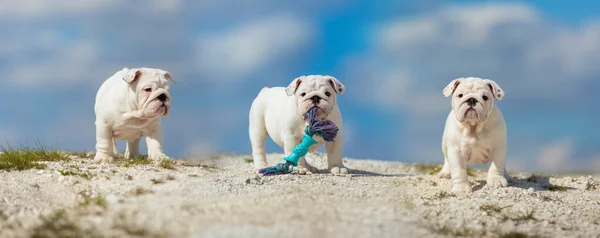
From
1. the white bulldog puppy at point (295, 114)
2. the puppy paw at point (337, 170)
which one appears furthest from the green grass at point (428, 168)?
the white bulldog puppy at point (295, 114)

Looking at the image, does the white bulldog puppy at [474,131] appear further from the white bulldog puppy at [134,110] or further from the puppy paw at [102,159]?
the puppy paw at [102,159]

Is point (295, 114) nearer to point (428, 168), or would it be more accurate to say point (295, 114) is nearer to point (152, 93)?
point (152, 93)

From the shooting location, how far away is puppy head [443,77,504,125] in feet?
36.6

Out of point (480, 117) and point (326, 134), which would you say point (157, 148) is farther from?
point (480, 117)

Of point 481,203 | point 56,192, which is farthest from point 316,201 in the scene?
point 56,192

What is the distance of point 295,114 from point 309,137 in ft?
1.54

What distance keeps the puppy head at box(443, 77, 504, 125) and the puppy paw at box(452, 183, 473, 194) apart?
96 centimetres

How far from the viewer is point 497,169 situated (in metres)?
Result: 12.0

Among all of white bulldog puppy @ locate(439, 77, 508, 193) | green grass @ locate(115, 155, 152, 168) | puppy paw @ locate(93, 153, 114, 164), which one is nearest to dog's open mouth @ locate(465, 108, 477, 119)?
white bulldog puppy @ locate(439, 77, 508, 193)

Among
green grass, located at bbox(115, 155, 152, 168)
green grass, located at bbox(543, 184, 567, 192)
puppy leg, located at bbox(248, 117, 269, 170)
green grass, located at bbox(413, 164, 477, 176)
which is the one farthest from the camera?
green grass, located at bbox(413, 164, 477, 176)

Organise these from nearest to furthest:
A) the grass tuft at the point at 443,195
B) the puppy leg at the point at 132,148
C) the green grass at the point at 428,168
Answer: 1. the grass tuft at the point at 443,195
2. the puppy leg at the point at 132,148
3. the green grass at the point at 428,168

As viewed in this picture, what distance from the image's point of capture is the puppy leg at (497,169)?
469 inches

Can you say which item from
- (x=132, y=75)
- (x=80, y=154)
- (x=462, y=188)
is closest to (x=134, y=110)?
(x=132, y=75)

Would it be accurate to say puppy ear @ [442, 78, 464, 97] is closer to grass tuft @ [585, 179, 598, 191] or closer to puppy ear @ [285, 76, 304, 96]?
puppy ear @ [285, 76, 304, 96]
